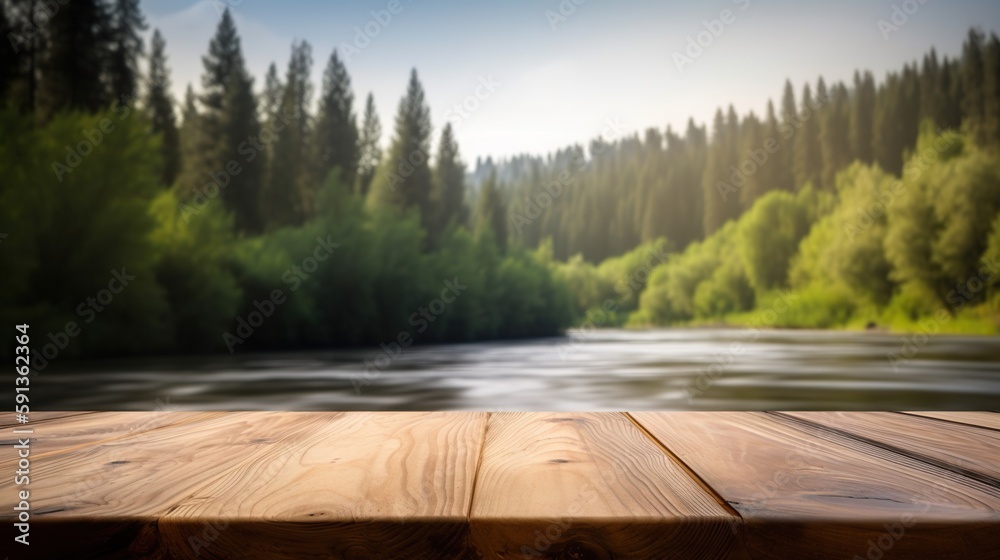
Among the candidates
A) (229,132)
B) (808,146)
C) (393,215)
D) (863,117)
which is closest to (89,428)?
(393,215)

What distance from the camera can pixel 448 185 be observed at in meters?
31.5

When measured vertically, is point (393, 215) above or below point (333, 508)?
above

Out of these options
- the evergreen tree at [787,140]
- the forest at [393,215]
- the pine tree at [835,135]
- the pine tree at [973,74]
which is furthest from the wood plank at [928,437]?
the evergreen tree at [787,140]

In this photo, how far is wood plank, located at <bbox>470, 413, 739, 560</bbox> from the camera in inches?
23.7

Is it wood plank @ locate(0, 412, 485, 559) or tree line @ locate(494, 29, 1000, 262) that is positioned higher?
tree line @ locate(494, 29, 1000, 262)

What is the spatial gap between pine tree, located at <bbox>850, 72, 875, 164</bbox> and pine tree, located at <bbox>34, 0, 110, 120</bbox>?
31206mm

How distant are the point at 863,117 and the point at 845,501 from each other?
3984cm

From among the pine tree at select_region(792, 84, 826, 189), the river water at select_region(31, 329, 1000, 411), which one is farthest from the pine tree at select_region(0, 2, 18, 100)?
the pine tree at select_region(792, 84, 826, 189)

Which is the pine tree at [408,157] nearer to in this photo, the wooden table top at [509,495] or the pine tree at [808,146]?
the pine tree at [808,146]

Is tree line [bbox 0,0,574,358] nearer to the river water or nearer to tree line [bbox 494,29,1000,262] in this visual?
the river water

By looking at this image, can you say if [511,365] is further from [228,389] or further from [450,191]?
[450,191]

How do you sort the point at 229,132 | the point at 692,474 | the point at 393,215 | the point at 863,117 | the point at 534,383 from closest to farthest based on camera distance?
the point at 692,474, the point at 534,383, the point at 393,215, the point at 229,132, the point at 863,117

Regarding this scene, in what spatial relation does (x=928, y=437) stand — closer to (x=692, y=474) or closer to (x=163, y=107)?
(x=692, y=474)

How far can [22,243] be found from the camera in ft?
41.1
